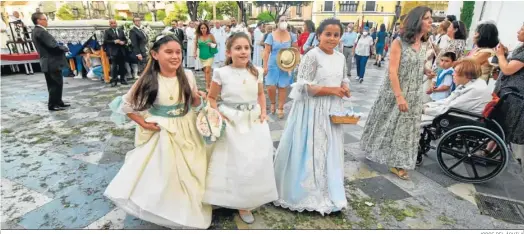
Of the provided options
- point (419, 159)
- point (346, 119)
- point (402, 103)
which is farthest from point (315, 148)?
point (419, 159)

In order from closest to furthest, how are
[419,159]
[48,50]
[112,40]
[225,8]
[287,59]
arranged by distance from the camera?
[287,59]
[419,159]
[48,50]
[112,40]
[225,8]

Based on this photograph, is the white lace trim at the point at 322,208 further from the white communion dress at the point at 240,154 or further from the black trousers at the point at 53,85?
the black trousers at the point at 53,85

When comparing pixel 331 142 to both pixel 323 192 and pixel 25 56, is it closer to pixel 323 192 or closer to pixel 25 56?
pixel 323 192

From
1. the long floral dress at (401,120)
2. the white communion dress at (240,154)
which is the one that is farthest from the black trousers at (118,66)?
the long floral dress at (401,120)

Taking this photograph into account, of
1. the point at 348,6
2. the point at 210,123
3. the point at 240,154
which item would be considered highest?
the point at 348,6

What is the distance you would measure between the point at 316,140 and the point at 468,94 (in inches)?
80.1

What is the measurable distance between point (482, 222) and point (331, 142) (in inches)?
57.9

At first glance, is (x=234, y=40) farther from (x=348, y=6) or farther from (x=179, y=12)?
(x=179, y=12)

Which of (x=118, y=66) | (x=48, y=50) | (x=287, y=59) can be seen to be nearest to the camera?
(x=287, y=59)

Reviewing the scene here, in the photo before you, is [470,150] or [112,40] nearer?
[470,150]

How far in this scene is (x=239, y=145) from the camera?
81.6 inches

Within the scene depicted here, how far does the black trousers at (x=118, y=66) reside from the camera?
7574 millimetres

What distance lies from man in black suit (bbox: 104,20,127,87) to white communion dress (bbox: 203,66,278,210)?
6394 mm

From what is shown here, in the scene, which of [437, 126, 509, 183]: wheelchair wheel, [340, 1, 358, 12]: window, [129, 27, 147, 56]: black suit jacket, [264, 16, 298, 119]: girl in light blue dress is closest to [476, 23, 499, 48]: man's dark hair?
[437, 126, 509, 183]: wheelchair wheel
